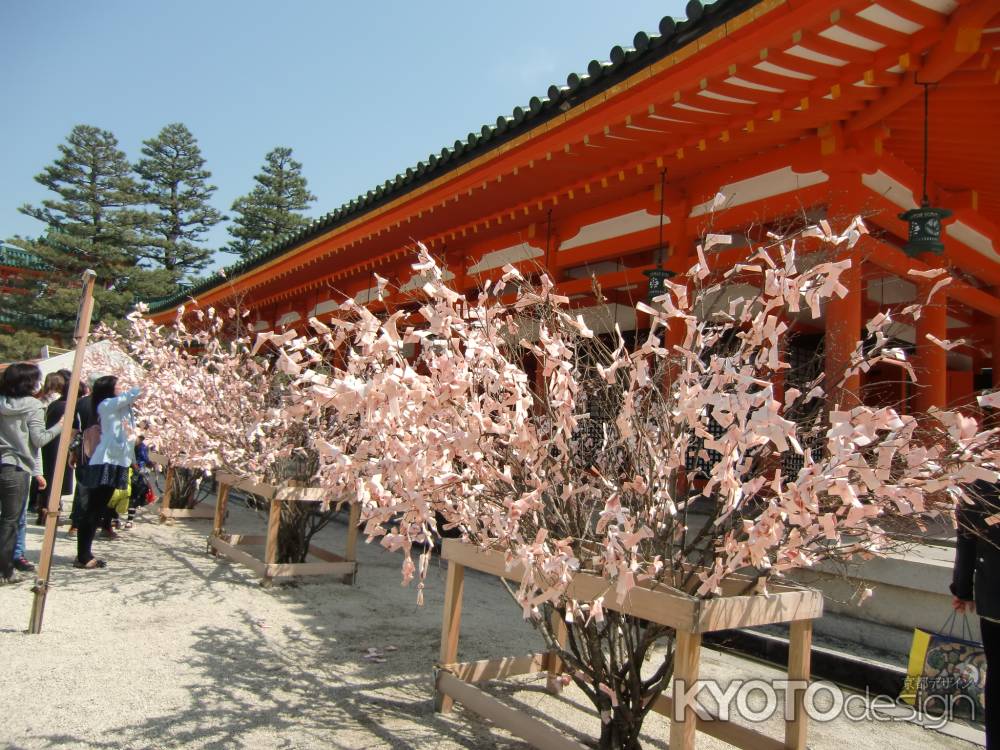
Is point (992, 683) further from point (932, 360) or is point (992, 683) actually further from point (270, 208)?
point (270, 208)

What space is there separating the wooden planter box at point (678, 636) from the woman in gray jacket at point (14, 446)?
12.5 ft

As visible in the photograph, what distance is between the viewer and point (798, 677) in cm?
271

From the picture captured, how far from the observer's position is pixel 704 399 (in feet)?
6.81

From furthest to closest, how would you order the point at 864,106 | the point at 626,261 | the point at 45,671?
1. the point at 626,261
2. the point at 864,106
3. the point at 45,671

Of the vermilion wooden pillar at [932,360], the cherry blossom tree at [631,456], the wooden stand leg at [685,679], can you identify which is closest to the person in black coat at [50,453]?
the cherry blossom tree at [631,456]

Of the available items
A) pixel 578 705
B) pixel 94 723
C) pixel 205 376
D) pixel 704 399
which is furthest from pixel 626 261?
pixel 94 723

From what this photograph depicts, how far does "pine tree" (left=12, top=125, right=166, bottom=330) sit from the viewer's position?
94.0 feet

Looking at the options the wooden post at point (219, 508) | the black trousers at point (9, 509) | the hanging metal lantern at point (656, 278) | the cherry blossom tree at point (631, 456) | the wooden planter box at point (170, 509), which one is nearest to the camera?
the cherry blossom tree at point (631, 456)

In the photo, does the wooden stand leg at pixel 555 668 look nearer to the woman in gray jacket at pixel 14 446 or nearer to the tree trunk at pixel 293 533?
the tree trunk at pixel 293 533

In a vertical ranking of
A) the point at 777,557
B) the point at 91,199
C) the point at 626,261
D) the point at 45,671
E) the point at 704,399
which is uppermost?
the point at 91,199

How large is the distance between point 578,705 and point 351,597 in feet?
8.33

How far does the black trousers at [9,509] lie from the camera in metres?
5.10

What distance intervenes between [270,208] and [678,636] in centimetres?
3731

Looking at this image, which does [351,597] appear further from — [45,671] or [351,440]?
[45,671]
